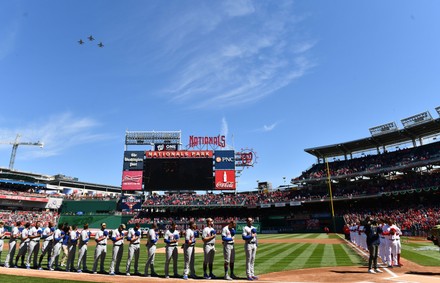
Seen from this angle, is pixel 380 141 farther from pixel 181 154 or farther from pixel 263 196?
pixel 181 154

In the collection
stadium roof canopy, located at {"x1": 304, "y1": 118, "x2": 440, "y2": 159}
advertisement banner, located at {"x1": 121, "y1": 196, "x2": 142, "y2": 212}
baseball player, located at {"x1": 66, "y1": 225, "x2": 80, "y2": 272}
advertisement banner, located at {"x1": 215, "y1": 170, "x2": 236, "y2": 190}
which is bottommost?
baseball player, located at {"x1": 66, "y1": 225, "x2": 80, "y2": 272}

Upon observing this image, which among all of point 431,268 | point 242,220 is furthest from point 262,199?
point 431,268

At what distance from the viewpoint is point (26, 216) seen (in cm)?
5509

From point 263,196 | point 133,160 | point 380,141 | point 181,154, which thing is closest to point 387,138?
point 380,141

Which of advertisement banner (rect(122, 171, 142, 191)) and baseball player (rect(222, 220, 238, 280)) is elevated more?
advertisement banner (rect(122, 171, 142, 191))

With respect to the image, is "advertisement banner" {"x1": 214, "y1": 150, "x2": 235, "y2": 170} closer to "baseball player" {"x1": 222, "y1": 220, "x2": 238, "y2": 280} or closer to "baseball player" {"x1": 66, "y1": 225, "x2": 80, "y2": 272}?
"baseball player" {"x1": 66, "y1": 225, "x2": 80, "y2": 272}

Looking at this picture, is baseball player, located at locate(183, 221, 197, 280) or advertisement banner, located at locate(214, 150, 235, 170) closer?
baseball player, located at locate(183, 221, 197, 280)

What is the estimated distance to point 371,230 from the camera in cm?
1138

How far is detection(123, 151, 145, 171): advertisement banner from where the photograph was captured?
2276 inches

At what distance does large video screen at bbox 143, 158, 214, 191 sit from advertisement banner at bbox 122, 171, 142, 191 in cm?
125

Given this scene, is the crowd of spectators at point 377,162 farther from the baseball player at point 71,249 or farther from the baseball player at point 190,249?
the baseball player at point 71,249

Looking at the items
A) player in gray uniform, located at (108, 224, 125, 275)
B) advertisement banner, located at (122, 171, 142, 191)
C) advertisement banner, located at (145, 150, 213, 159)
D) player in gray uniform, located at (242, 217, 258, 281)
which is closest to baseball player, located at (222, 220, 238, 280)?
player in gray uniform, located at (242, 217, 258, 281)

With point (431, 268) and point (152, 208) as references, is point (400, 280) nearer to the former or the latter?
point (431, 268)

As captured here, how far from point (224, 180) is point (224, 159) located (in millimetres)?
3978
